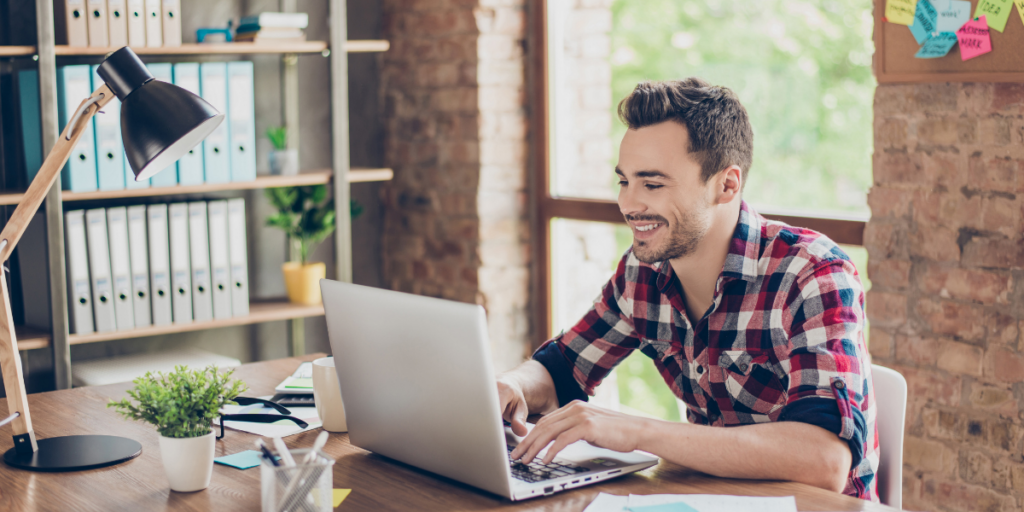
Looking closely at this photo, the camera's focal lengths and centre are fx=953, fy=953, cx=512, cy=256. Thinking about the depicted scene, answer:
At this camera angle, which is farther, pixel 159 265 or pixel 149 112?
pixel 159 265

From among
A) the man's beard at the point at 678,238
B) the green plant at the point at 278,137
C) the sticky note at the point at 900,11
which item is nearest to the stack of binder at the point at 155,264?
the green plant at the point at 278,137

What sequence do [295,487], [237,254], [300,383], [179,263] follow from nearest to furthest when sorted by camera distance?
[295,487] → [300,383] → [179,263] → [237,254]

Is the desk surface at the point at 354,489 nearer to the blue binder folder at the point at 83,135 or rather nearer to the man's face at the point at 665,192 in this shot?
the man's face at the point at 665,192

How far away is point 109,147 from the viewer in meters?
2.58

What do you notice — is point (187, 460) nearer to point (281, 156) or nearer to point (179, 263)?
point (179, 263)

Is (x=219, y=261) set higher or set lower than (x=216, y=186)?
lower

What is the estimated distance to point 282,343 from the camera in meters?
3.27

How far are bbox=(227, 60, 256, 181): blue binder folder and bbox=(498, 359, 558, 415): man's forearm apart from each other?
4.65 ft

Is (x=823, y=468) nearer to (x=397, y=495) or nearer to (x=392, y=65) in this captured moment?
(x=397, y=495)

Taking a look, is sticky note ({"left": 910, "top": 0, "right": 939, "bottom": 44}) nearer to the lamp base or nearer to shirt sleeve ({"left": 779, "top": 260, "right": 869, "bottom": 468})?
shirt sleeve ({"left": 779, "top": 260, "right": 869, "bottom": 468})

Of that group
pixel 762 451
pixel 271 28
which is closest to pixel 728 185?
pixel 762 451

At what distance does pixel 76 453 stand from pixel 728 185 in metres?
1.10

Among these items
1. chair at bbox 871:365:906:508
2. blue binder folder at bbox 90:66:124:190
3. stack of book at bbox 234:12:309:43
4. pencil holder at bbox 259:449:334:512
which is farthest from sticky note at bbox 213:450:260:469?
stack of book at bbox 234:12:309:43

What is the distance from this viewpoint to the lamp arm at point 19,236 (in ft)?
4.53
